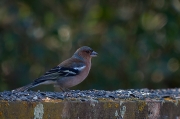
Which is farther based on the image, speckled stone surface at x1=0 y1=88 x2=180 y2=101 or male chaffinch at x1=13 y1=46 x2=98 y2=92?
male chaffinch at x1=13 y1=46 x2=98 y2=92

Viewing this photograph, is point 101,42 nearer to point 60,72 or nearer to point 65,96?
point 60,72

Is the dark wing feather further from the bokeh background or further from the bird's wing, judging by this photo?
the bokeh background

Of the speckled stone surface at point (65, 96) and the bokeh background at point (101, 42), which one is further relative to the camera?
the bokeh background at point (101, 42)

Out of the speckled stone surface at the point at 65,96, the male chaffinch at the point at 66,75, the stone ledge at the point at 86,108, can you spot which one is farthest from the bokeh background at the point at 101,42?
the stone ledge at the point at 86,108

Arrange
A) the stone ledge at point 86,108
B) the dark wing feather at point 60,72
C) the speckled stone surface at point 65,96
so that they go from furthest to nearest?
1. the dark wing feather at point 60,72
2. the speckled stone surface at point 65,96
3. the stone ledge at point 86,108

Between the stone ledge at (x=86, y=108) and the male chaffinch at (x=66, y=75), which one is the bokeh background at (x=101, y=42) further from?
the stone ledge at (x=86, y=108)

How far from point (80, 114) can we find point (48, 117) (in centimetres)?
22

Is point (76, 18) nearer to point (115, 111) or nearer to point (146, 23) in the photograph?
point (146, 23)

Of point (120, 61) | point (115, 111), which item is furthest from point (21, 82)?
point (115, 111)

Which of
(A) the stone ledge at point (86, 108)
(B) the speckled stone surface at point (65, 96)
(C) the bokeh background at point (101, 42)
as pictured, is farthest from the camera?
(C) the bokeh background at point (101, 42)

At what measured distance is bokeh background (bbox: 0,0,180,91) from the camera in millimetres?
10188

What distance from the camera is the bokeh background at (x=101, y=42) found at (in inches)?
401

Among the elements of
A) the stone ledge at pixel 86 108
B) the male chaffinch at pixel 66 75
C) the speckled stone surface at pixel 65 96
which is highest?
the male chaffinch at pixel 66 75

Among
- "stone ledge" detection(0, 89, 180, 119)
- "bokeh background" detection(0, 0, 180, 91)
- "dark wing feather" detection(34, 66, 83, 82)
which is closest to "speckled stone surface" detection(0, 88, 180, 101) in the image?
"stone ledge" detection(0, 89, 180, 119)
